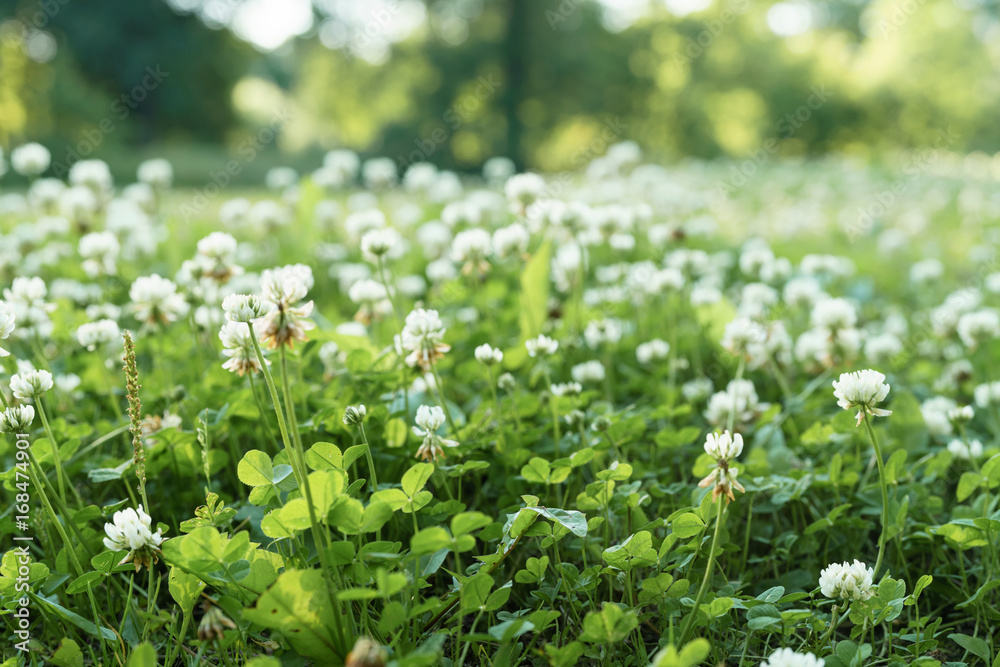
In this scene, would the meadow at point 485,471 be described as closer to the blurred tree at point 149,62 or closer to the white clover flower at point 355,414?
the white clover flower at point 355,414

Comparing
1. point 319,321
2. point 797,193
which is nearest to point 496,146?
point 797,193

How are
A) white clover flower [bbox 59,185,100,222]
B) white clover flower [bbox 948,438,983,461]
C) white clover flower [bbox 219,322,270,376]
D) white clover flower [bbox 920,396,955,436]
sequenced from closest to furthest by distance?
white clover flower [bbox 219,322,270,376], white clover flower [bbox 948,438,983,461], white clover flower [bbox 920,396,955,436], white clover flower [bbox 59,185,100,222]

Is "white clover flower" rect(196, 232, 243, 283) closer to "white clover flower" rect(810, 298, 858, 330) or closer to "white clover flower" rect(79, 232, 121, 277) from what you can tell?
"white clover flower" rect(79, 232, 121, 277)

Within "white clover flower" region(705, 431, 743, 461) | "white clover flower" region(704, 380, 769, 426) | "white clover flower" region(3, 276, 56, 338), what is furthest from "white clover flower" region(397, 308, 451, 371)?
"white clover flower" region(3, 276, 56, 338)

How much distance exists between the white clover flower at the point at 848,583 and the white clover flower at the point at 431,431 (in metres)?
0.58

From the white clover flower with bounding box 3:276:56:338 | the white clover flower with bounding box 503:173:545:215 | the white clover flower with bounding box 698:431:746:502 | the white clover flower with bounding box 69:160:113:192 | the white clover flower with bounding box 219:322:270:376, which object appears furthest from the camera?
the white clover flower with bounding box 69:160:113:192

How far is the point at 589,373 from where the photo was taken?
77.5 inches

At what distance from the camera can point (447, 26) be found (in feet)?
A: 84.7

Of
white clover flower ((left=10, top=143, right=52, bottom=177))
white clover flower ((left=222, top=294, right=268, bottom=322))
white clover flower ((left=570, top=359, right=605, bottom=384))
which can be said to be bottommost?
white clover flower ((left=570, top=359, right=605, bottom=384))

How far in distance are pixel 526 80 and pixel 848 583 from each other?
26.1 m

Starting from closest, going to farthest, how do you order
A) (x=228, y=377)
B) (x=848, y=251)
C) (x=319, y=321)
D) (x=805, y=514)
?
1. (x=805, y=514)
2. (x=228, y=377)
3. (x=319, y=321)
4. (x=848, y=251)

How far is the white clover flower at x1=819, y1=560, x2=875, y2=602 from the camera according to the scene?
109 cm

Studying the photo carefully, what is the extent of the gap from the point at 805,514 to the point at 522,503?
631 mm

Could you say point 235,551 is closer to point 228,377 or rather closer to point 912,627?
point 228,377
